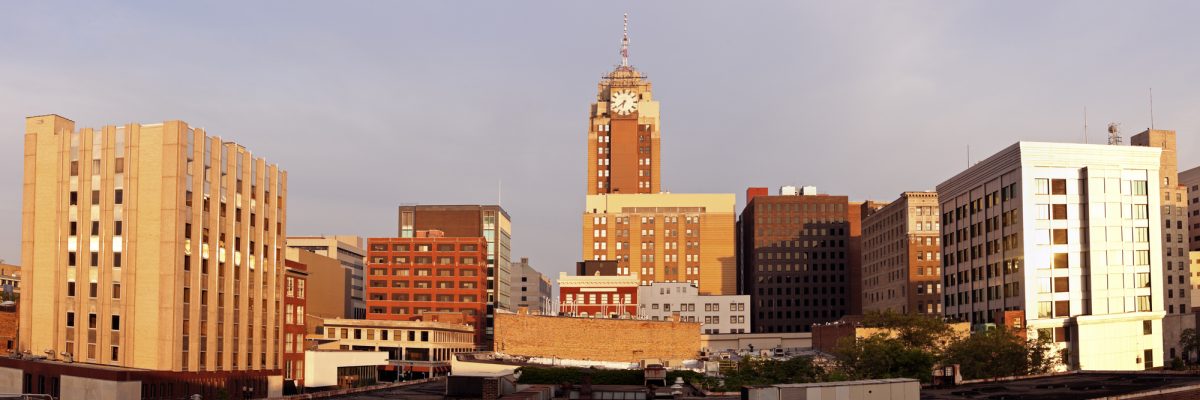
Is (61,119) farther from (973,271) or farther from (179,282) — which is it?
(973,271)

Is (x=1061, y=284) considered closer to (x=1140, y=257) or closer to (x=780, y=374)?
(x=1140, y=257)

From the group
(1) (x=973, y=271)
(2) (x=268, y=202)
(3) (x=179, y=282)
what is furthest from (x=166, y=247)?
(1) (x=973, y=271)

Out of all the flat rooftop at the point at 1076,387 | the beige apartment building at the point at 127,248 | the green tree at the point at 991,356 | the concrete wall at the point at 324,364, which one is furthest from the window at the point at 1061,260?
the beige apartment building at the point at 127,248

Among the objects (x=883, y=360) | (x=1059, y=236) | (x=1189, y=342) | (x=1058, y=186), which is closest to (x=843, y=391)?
(x=883, y=360)

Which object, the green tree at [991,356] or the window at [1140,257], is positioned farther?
the window at [1140,257]

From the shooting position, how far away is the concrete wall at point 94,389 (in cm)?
10262

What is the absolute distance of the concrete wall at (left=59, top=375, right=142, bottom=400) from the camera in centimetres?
10262

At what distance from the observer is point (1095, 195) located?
152 m

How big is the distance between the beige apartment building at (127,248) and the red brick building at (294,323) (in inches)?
886

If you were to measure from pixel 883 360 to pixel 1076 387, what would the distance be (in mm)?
28863

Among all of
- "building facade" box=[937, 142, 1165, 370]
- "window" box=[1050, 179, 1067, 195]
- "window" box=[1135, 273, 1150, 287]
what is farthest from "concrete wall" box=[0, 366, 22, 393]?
"window" box=[1135, 273, 1150, 287]

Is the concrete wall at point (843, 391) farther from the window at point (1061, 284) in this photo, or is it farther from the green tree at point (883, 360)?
the window at point (1061, 284)

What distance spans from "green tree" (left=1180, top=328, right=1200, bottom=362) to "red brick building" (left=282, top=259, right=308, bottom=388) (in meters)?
129

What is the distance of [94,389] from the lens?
339 feet
